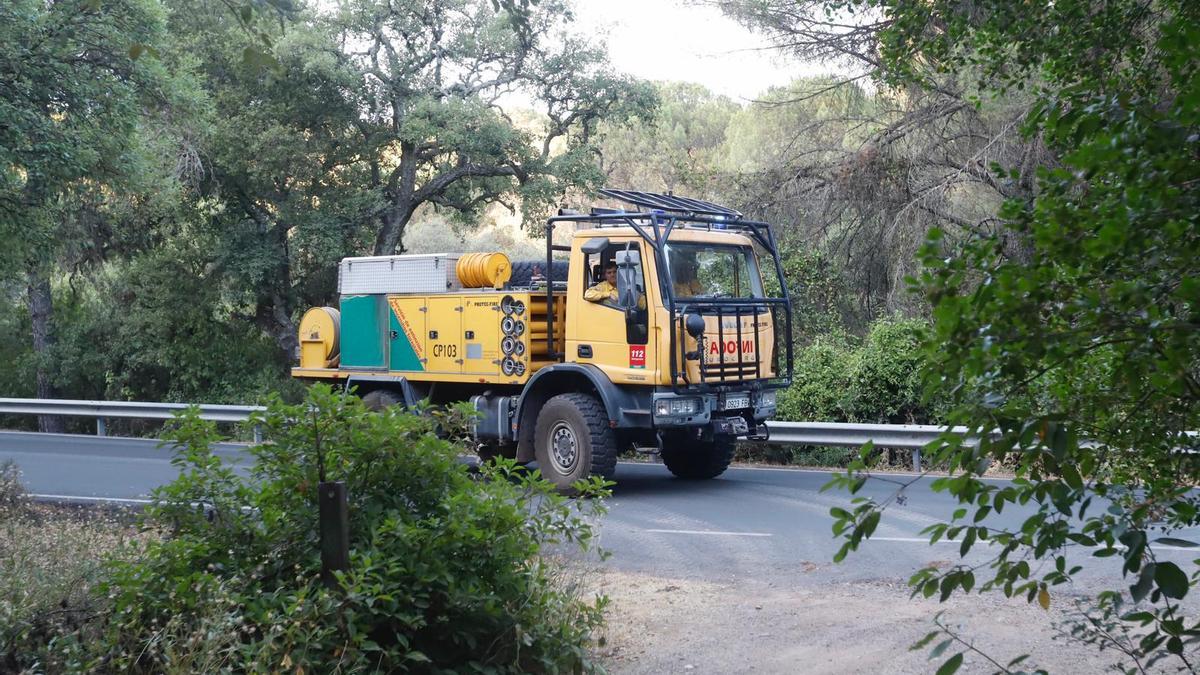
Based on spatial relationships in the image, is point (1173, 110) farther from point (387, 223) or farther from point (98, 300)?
point (98, 300)

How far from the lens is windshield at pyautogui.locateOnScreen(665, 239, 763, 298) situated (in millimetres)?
12461

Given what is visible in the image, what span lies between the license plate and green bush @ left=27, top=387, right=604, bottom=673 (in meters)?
7.02

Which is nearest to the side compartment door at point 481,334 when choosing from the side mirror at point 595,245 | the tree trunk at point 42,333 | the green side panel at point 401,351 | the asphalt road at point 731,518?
the green side panel at point 401,351

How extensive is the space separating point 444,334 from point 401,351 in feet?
2.96

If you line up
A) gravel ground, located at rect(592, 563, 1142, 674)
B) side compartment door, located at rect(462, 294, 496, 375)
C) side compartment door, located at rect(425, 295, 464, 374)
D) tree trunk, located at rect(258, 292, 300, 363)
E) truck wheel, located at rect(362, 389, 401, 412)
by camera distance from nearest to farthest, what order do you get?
1. gravel ground, located at rect(592, 563, 1142, 674)
2. side compartment door, located at rect(462, 294, 496, 375)
3. side compartment door, located at rect(425, 295, 464, 374)
4. truck wheel, located at rect(362, 389, 401, 412)
5. tree trunk, located at rect(258, 292, 300, 363)

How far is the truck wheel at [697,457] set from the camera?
13.8 metres

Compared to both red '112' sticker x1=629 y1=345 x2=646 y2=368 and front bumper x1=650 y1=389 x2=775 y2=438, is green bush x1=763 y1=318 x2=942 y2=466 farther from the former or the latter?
red '112' sticker x1=629 y1=345 x2=646 y2=368

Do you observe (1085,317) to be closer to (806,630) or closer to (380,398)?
(806,630)

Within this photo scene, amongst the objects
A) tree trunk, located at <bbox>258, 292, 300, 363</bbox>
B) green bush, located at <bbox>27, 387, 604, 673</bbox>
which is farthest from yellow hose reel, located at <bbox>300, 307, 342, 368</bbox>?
green bush, located at <bbox>27, 387, 604, 673</bbox>

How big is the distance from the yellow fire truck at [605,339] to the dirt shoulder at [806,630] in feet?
14.3

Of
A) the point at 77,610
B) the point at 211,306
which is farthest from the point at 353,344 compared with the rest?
the point at 211,306

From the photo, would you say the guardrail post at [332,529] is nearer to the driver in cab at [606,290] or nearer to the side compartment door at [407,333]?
the driver in cab at [606,290]

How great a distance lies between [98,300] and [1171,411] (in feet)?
95.4

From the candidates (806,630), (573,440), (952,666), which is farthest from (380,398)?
(952,666)
